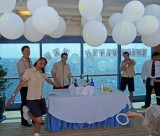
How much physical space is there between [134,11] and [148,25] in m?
0.24

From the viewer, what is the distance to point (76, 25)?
258 inches

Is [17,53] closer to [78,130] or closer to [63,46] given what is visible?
[63,46]

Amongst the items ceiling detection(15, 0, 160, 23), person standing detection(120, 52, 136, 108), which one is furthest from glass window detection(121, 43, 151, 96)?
ceiling detection(15, 0, 160, 23)

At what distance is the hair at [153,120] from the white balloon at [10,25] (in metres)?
1.87

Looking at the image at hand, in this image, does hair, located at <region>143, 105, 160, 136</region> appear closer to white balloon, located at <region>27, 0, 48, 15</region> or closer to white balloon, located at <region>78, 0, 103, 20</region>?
white balloon, located at <region>78, 0, 103, 20</region>

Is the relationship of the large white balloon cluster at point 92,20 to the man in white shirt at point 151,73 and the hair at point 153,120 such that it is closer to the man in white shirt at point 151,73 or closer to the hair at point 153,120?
the hair at point 153,120

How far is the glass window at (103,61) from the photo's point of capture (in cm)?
689

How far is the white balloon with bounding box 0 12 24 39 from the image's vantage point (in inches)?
109

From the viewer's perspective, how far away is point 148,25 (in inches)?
117

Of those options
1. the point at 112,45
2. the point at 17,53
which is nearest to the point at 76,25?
the point at 112,45

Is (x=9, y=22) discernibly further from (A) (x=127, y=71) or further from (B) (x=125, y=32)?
(A) (x=127, y=71)

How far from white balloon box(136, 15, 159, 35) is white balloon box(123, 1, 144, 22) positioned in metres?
0.07

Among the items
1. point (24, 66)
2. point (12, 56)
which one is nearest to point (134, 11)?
point (24, 66)

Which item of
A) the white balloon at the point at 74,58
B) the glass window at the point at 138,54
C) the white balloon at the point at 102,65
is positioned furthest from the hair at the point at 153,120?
the glass window at the point at 138,54
